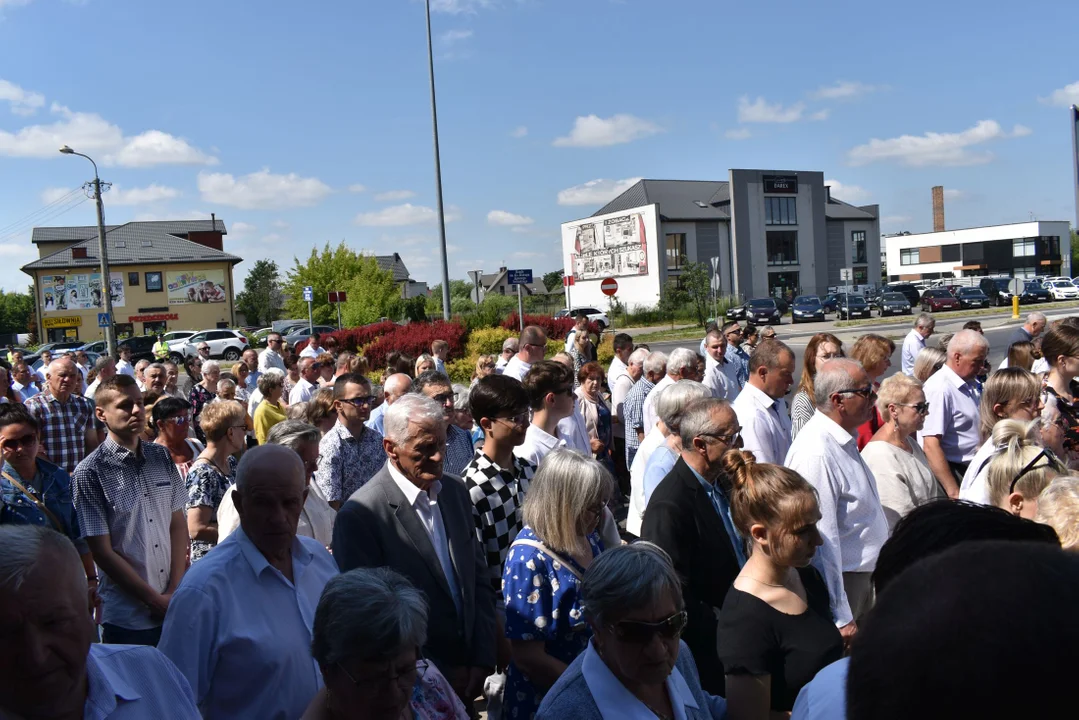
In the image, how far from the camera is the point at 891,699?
81 cm

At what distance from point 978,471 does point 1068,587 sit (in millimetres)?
4172

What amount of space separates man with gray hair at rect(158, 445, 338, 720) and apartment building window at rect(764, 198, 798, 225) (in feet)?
232

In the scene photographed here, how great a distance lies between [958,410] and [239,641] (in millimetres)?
5608

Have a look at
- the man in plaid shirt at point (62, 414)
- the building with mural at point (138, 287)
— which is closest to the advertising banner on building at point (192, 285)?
the building with mural at point (138, 287)

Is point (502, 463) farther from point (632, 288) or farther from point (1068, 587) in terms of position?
point (632, 288)

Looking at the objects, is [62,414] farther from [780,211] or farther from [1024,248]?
[1024,248]

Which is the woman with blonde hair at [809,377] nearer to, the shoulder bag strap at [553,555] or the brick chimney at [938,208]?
the shoulder bag strap at [553,555]

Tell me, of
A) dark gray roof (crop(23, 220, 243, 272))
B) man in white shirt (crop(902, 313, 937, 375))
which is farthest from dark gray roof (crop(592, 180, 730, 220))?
man in white shirt (crop(902, 313, 937, 375))

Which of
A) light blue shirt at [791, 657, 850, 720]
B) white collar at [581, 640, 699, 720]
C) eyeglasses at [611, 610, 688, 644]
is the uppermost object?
light blue shirt at [791, 657, 850, 720]

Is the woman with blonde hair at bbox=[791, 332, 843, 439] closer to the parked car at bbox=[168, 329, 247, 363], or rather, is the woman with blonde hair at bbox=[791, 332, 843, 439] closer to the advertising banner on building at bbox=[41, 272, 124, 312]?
the parked car at bbox=[168, 329, 247, 363]

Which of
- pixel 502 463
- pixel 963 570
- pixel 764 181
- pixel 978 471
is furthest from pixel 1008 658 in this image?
pixel 764 181

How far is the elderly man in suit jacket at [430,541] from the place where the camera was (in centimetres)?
362

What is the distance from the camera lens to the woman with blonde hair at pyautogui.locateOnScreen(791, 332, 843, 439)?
680 cm

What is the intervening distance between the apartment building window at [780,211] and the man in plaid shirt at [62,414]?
66.7m
